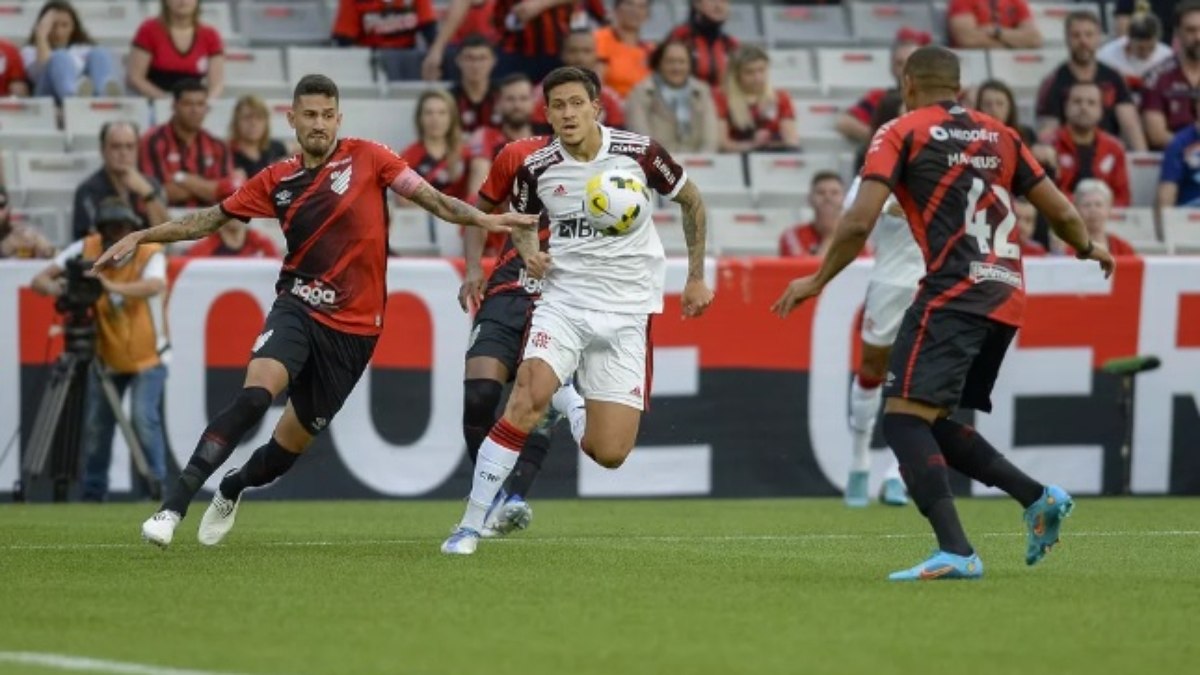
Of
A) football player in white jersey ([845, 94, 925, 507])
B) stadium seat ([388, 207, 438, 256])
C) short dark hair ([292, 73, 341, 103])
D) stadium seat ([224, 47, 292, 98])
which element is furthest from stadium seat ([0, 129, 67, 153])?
short dark hair ([292, 73, 341, 103])

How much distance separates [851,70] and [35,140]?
688 centimetres

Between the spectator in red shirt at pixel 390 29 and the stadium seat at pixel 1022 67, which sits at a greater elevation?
the spectator in red shirt at pixel 390 29

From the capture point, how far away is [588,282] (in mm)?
10977

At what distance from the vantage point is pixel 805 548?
11383mm

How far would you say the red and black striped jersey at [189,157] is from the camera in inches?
675

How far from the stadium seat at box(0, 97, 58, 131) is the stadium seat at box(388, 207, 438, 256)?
268cm

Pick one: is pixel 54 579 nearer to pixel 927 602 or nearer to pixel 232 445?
pixel 232 445

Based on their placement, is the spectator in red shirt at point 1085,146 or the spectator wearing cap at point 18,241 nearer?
the spectator wearing cap at point 18,241

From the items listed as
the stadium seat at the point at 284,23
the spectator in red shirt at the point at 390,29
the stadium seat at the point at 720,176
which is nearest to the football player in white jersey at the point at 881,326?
the stadium seat at the point at 720,176

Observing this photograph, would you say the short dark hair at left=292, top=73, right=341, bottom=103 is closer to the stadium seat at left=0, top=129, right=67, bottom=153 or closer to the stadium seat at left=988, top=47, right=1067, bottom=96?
the stadium seat at left=0, top=129, right=67, bottom=153

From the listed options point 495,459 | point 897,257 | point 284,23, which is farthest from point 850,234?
point 284,23

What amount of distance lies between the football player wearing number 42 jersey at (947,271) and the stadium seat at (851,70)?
10.8 meters

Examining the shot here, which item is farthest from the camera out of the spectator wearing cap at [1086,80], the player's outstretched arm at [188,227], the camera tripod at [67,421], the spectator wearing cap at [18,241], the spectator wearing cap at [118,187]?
the spectator wearing cap at [1086,80]

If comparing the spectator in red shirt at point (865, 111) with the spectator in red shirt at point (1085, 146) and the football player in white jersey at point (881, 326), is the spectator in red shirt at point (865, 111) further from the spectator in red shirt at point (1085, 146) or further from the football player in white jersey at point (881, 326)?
the football player in white jersey at point (881, 326)
